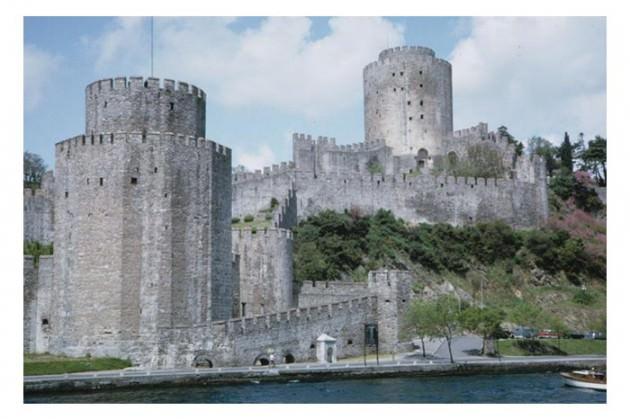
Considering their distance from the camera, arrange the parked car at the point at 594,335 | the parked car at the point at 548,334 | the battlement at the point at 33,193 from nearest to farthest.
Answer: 1. the parked car at the point at 548,334
2. the parked car at the point at 594,335
3. the battlement at the point at 33,193

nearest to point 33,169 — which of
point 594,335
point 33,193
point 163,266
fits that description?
point 33,193

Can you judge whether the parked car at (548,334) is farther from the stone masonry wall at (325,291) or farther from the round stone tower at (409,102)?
the round stone tower at (409,102)

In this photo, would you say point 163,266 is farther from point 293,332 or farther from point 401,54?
point 401,54

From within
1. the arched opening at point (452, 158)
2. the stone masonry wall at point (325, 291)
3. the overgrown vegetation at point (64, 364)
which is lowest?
the overgrown vegetation at point (64, 364)

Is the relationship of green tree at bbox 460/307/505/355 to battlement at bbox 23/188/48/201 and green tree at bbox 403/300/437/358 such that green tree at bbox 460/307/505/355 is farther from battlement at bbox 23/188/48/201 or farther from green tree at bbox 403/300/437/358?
battlement at bbox 23/188/48/201

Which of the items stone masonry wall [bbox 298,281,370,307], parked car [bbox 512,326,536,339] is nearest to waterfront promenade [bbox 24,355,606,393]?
parked car [bbox 512,326,536,339]

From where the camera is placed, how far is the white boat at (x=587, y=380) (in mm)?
24484

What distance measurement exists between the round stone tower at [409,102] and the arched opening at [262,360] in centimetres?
2527

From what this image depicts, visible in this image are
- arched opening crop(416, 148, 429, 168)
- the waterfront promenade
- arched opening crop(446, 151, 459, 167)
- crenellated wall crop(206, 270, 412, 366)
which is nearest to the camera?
the waterfront promenade

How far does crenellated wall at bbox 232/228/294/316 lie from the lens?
32.8 meters

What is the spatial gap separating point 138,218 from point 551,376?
1282 cm

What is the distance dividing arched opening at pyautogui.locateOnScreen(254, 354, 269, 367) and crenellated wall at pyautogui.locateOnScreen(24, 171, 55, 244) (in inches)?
457

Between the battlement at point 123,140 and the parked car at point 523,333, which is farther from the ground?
the battlement at point 123,140

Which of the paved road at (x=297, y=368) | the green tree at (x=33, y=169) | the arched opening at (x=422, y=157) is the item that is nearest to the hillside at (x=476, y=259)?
the paved road at (x=297, y=368)
